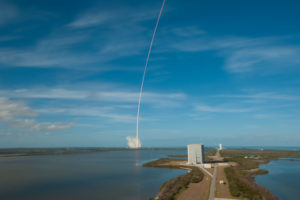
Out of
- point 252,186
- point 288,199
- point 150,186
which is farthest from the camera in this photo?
point 150,186

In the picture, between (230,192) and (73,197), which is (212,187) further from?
(73,197)

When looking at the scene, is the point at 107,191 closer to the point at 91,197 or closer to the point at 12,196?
the point at 91,197

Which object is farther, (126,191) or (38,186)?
(38,186)

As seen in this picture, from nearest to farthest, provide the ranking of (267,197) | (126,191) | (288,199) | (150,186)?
(267,197)
(288,199)
(126,191)
(150,186)

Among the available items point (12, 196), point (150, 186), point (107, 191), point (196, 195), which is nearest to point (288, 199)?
point (196, 195)

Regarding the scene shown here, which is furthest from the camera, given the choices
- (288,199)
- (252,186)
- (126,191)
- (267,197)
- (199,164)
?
(199,164)

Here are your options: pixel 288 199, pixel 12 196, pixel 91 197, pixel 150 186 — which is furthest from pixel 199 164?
pixel 12 196
